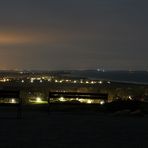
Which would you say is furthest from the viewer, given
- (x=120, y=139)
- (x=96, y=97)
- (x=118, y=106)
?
(x=118, y=106)

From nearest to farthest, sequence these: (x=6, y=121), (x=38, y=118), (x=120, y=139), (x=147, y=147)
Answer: (x=147, y=147)
(x=120, y=139)
(x=6, y=121)
(x=38, y=118)

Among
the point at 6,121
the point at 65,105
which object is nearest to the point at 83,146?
the point at 6,121

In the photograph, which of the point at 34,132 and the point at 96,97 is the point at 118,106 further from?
the point at 34,132

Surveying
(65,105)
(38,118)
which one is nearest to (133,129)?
(38,118)

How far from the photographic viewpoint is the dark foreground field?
47.4 ft

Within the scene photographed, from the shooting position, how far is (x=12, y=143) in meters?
14.4

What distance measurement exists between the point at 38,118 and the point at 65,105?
796 cm

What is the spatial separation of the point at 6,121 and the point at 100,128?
12.4 feet

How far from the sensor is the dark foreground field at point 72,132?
569 inches

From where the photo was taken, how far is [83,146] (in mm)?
14000

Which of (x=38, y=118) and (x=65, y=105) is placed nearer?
(x=38, y=118)

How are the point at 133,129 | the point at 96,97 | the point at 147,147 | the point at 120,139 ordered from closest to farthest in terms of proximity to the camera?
the point at 147,147 < the point at 120,139 < the point at 133,129 < the point at 96,97

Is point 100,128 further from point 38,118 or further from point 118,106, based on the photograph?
point 118,106

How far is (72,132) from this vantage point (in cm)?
1703
